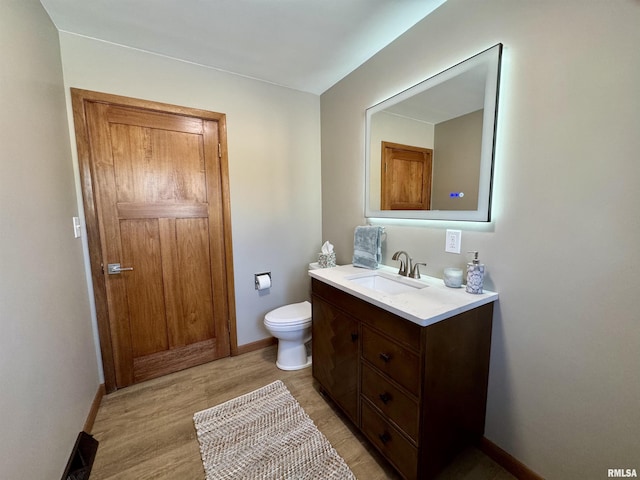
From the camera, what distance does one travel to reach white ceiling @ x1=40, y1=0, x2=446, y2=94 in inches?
56.6

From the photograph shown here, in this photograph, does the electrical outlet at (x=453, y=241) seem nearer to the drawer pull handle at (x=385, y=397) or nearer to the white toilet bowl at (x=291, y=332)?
the drawer pull handle at (x=385, y=397)

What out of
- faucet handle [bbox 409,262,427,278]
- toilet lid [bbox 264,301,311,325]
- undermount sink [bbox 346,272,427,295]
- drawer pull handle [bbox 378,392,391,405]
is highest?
faucet handle [bbox 409,262,427,278]

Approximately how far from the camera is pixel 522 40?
1140mm

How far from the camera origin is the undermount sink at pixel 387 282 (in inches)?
62.0

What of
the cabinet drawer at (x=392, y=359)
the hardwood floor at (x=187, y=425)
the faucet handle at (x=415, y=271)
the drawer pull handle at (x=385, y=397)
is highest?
the faucet handle at (x=415, y=271)

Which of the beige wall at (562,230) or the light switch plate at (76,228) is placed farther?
the light switch plate at (76,228)

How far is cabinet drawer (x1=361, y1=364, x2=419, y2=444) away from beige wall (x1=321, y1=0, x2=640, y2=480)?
21.9 inches

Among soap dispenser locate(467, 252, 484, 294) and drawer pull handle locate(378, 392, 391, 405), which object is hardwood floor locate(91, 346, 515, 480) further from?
soap dispenser locate(467, 252, 484, 294)

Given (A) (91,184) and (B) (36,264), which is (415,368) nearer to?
(B) (36,264)

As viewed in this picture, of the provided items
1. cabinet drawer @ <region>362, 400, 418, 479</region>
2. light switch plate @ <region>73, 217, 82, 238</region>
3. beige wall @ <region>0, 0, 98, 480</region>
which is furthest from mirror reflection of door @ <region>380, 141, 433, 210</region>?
light switch plate @ <region>73, 217, 82, 238</region>

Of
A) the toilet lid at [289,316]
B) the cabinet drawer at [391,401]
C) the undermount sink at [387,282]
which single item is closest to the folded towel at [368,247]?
the undermount sink at [387,282]

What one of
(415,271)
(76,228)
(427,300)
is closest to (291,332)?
(415,271)

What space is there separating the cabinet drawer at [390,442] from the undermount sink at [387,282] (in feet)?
2.23

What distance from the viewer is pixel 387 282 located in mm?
1751
